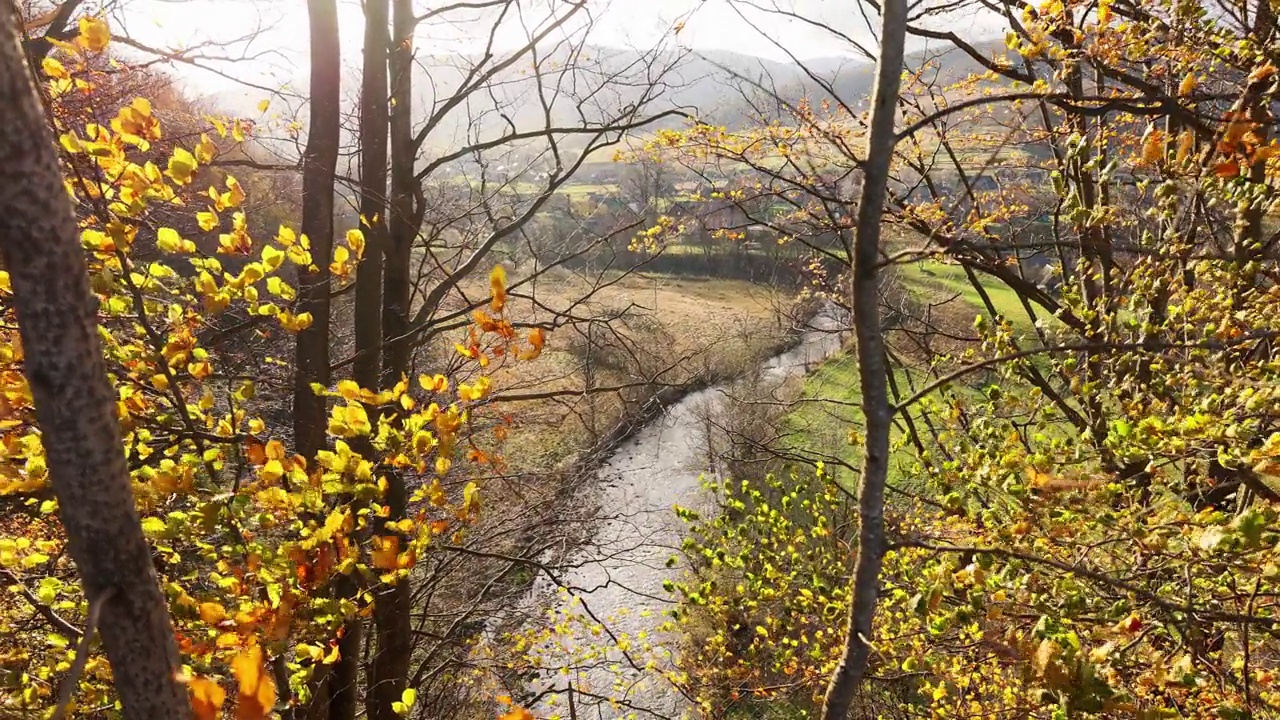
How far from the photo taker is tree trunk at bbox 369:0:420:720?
420cm

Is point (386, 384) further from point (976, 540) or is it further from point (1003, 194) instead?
point (1003, 194)

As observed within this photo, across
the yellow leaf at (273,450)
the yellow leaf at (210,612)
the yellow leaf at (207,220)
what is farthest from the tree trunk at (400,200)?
the yellow leaf at (210,612)

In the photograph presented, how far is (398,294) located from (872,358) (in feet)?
12.1

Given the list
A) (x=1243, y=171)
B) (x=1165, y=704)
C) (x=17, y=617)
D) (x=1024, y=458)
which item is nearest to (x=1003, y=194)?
(x=1243, y=171)

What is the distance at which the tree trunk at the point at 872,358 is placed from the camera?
1575 mm

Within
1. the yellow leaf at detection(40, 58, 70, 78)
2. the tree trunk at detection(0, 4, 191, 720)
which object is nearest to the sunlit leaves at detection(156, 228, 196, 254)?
the yellow leaf at detection(40, 58, 70, 78)

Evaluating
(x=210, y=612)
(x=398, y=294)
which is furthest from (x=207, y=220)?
(x=398, y=294)

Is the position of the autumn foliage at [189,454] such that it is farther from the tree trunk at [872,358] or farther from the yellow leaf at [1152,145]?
the yellow leaf at [1152,145]

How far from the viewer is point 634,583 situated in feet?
49.2

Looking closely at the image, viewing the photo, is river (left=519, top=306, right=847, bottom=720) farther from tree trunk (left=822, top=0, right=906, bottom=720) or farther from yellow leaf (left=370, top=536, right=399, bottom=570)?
tree trunk (left=822, top=0, right=906, bottom=720)

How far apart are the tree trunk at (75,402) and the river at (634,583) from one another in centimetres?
614

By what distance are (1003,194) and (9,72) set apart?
22.5 ft

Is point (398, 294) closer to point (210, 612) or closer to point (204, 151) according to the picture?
point (204, 151)

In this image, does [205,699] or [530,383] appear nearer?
[205,699]
